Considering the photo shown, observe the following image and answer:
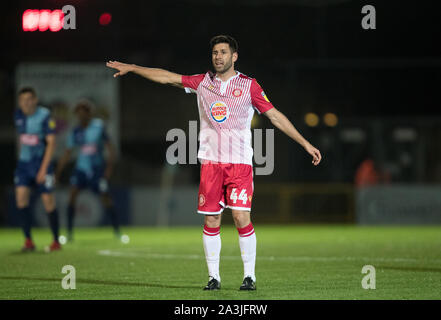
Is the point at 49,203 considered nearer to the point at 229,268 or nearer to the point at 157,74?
the point at 229,268

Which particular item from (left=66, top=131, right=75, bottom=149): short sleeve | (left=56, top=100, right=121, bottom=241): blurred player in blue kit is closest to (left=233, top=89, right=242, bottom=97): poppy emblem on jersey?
(left=56, top=100, right=121, bottom=241): blurred player in blue kit

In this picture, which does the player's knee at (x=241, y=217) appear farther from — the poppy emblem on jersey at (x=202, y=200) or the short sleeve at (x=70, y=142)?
the short sleeve at (x=70, y=142)

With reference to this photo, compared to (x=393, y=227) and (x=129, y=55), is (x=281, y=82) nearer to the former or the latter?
(x=129, y=55)

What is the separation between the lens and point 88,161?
14.7m

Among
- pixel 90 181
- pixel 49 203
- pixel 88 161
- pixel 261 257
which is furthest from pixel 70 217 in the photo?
pixel 261 257

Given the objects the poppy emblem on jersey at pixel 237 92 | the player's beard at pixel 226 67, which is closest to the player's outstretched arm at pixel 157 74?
the player's beard at pixel 226 67

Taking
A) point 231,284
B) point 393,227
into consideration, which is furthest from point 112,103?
point 231,284

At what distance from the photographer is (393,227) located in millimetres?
19484

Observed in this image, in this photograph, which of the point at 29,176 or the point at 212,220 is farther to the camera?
the point at 29,176

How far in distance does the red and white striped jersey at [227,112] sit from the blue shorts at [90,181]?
726 cm

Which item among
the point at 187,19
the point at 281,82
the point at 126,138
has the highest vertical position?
the point at 187,19

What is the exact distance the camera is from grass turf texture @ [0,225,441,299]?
7270 millimetres

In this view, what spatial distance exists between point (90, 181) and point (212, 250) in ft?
24.5
